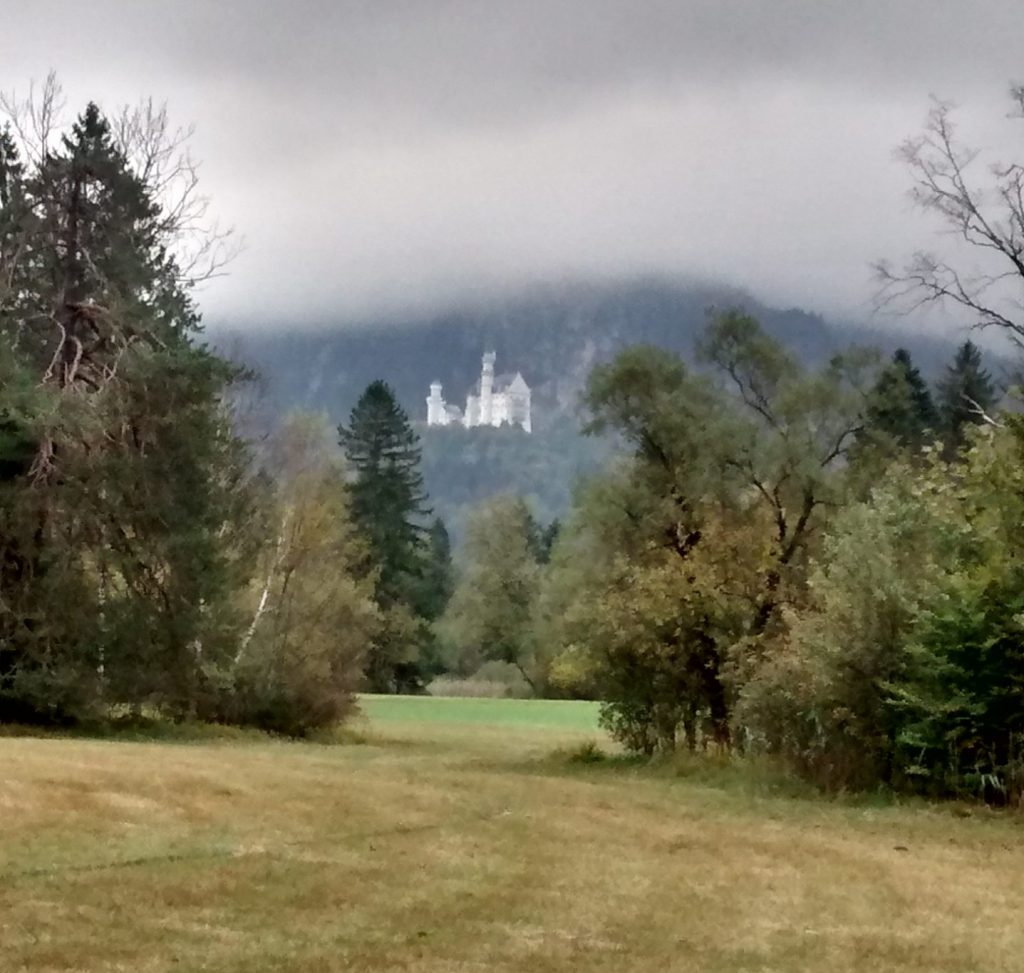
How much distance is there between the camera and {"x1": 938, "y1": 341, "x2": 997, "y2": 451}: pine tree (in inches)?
1919

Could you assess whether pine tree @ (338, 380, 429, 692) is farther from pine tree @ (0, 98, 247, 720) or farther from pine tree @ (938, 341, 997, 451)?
pine tree @ (0, 98, 247, 720)

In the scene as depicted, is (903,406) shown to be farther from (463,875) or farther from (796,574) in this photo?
(463,875)

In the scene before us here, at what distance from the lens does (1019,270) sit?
1872 centimetres

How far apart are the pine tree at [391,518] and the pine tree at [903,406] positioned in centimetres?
2346

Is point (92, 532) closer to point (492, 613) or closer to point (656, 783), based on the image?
point (656, 783)

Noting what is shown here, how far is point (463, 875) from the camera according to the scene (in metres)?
11.0

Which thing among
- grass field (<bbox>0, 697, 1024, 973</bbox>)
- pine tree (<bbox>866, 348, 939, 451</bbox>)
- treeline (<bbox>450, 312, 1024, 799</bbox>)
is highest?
pine tree (<bbox>866, 348, 939, 451</bbox>)

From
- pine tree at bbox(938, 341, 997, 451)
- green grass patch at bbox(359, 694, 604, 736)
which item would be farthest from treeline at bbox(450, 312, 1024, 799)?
pine tree at bbox(938, 341, 997, 451)

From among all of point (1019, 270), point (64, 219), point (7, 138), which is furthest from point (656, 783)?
point (7, 138)

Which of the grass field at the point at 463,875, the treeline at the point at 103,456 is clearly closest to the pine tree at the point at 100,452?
the treeline at the point at 103,456

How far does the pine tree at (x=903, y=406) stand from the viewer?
27391 millimetres

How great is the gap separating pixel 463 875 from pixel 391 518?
54.1 metres

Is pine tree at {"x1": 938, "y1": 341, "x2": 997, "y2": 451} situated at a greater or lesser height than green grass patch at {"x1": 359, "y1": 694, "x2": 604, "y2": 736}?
greater

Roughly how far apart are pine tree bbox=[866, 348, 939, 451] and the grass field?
10.7 meters
